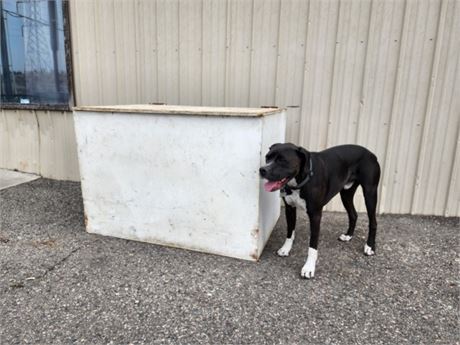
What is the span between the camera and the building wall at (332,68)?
3.16 metres

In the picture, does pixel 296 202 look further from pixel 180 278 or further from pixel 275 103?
pixel 275 103

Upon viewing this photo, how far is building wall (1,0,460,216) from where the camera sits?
3164 millimetres

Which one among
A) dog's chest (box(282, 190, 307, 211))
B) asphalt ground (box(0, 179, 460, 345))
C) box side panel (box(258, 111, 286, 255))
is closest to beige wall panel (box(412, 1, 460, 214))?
asphalt ground (box(0, 179, 460, 345))

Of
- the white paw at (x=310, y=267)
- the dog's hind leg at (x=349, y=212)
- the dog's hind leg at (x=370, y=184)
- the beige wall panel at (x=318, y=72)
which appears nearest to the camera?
the white paw at (x=310, y=267)

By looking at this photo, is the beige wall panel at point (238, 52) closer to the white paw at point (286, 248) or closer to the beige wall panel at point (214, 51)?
the beige wall panel at point (214, 51)

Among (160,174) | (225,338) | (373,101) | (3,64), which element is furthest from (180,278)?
(3,64)

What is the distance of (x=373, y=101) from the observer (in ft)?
10.9

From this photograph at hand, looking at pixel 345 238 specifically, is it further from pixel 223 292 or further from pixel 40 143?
pixel 40 143

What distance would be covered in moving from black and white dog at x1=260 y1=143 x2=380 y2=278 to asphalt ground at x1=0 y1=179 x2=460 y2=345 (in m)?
0.27

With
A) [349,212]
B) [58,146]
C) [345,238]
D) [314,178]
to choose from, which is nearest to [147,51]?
[58,146]

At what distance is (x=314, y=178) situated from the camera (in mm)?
2316

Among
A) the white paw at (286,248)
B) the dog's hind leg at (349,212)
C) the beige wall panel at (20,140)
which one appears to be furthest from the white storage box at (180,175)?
the beige wall panel at (20,140)

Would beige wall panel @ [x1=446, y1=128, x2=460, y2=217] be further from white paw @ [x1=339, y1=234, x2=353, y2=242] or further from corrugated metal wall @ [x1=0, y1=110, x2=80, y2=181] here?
corrugated metal wall @ [x1=0, y1=110, x2=80, y2=181]

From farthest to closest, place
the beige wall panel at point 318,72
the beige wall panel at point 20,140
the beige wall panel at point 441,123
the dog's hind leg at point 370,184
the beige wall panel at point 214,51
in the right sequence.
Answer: the beige wall panel at point 20,140 < the beige wall panel at point 214,51 < the beige wall panel at point 318,72 < the beige wall panel at point 441,123 < the dog's hind leg at point 370,184
